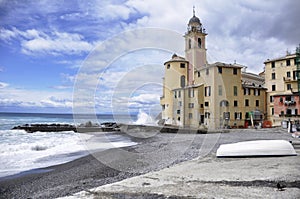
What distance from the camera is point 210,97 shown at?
3469cm

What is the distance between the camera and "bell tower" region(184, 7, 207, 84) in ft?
151

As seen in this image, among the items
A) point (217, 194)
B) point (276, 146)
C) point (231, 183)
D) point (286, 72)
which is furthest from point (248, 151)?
point (286, 72)

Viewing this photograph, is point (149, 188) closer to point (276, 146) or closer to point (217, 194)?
point (217, 194)

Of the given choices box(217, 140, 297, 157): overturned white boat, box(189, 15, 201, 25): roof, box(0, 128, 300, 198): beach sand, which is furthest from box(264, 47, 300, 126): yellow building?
box(0, 128, 300, 198): beach sand

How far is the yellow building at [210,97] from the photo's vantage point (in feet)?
112

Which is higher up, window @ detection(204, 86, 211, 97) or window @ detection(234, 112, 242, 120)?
window @ detection(204, 86, 211, 97)

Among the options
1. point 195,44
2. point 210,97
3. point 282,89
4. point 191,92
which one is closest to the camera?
point 210,97

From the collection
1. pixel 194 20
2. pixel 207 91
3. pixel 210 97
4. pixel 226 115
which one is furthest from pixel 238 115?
pixel 194 20

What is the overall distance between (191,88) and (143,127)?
9.23 meters

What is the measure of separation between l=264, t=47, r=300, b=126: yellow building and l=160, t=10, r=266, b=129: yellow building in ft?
4.60

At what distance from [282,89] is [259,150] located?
96.5 ft

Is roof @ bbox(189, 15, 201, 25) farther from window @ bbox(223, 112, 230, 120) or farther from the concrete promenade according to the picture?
the concrete promenade

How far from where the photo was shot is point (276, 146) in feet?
36.8

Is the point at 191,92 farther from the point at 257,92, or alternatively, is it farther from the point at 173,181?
the point at 173,181
